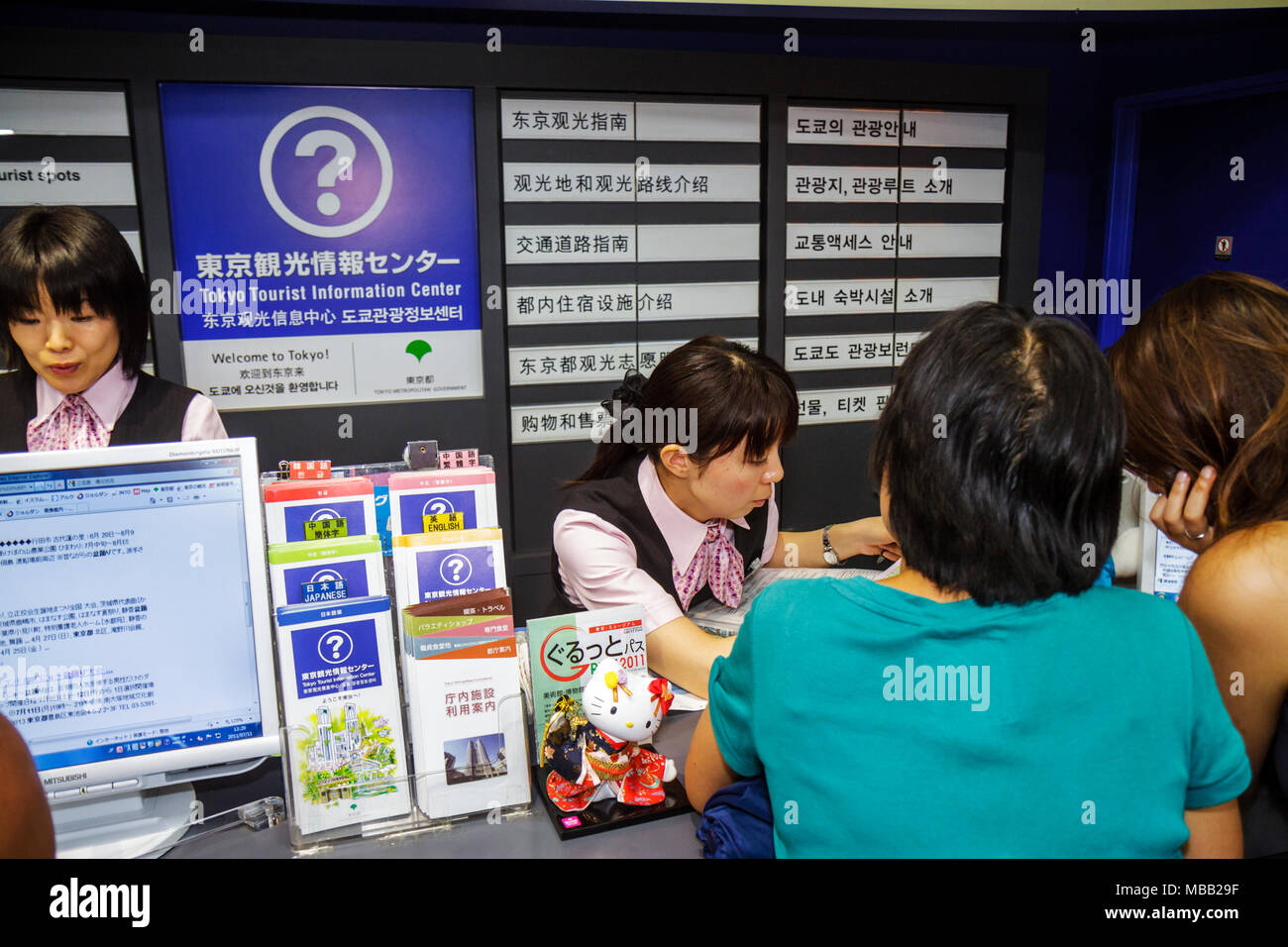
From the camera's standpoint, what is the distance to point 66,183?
10.0 feet

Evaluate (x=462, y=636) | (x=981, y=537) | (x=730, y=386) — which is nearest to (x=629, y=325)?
(x=730, y=386)

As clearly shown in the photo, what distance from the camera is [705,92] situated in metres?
3.53

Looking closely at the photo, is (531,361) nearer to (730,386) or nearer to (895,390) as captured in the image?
(730,386)

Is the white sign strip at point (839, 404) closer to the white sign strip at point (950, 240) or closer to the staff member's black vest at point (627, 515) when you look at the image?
the white sign strip at point (950, 240)

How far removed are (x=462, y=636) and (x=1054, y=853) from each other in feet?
2.58

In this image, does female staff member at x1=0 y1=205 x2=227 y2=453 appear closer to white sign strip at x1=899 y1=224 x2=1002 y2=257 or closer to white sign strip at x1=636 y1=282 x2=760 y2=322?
white sign strip at x1=636 y1=282 x2=760 y2=322

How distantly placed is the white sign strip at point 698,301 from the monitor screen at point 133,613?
2.60 m

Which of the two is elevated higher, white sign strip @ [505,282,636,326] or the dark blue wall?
the dark blue wall

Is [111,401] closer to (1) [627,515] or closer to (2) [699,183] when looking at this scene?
(1) [627,515]

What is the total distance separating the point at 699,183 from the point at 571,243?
0.59 m

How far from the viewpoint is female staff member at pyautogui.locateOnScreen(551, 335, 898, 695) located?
1934 millimetres

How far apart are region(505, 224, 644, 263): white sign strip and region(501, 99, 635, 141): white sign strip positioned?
1.15ft

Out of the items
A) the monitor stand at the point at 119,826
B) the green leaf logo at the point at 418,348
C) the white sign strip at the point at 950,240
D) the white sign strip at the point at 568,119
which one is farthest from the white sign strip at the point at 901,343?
the monitor stand at the point at 119,826

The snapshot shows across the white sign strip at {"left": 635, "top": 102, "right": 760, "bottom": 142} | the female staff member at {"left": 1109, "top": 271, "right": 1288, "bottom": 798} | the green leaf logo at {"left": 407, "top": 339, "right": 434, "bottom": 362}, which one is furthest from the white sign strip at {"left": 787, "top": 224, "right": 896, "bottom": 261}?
the female staff member at {"left": 1109, "top": 271, "right": 1288, "bottom": 798}
